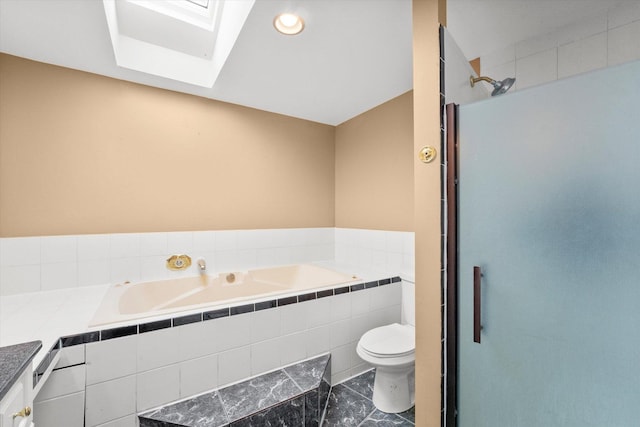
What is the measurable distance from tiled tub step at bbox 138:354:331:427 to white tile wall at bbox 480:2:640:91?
95.1 inches

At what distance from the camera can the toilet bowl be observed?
171cm

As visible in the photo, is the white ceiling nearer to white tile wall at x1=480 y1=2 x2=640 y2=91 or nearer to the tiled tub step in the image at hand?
white tile wall at x1=480 y1=2 x2=640 y2=91

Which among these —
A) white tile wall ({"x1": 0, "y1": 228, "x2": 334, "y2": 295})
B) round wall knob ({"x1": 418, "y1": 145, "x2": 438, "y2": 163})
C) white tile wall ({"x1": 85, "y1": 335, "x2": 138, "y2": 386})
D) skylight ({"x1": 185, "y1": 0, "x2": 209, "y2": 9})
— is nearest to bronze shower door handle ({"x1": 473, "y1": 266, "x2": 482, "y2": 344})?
round wall knob ({"x1": 418, "y1": 145, "x2": 438, "y2": 163})

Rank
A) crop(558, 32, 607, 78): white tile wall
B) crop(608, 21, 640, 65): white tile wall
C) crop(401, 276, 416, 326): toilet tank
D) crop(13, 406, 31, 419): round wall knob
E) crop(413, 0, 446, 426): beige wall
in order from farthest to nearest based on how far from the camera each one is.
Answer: crop(401, 276, 416, 326): toilet tank
crop(558, 32, 607, 78): white tile wall
crop(608, 21, 640, 65): white tile wall
crop(413, 0, 446, 426): beige wall
crop(13, 406, 31, 419): round wall knob

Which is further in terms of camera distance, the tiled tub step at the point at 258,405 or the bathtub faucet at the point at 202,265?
the bathtub faucet at the point at 202,265

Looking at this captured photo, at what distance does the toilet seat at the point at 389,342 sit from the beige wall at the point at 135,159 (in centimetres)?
164

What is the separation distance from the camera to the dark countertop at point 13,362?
2.12ft

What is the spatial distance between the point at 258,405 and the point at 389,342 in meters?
0.94

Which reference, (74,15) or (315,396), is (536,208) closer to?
(315,396)

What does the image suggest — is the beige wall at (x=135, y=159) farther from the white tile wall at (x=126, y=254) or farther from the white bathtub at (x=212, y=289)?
the white bathtub at (x=212, y=289)

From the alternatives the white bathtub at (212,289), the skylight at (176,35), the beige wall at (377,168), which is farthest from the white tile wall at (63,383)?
the beige wall at (377,168)

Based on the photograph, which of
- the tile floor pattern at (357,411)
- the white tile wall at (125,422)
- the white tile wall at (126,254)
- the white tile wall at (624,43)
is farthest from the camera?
the white tile wall at (126,254)

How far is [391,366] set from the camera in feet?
5.54

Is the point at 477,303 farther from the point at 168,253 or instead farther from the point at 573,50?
the point at 168,253
